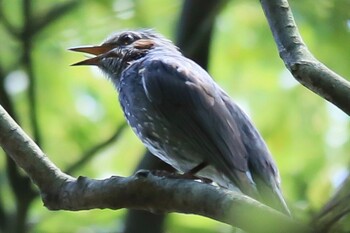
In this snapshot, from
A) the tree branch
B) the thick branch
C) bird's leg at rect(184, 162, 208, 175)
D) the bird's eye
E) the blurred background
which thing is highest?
the thick branch

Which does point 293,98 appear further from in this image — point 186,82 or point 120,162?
point 186,82

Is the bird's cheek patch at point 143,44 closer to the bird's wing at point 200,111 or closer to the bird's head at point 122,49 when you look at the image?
the bird's head at point 122,49

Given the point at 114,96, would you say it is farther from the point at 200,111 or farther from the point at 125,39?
the point at 200,111

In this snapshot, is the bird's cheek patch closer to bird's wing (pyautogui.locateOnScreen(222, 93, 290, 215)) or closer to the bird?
the bird

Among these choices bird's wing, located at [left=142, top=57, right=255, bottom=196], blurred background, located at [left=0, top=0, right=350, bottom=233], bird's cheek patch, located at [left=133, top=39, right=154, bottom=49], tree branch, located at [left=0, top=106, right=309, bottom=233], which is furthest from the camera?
blurred background, located at [left=0, top=0, right=350, bottom=233]

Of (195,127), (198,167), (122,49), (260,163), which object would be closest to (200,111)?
(195,127)

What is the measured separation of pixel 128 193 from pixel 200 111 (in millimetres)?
A: 1262

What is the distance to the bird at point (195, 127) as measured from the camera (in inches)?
167

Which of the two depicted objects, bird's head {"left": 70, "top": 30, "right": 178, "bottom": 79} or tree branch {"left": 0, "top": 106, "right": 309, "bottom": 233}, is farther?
bird's head {"left": 70, "top": 30, "right": 178, "bottom": 79}

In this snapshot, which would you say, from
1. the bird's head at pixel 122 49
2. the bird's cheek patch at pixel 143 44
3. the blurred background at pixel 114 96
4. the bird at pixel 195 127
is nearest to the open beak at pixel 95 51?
the bird's head at pixel 122 49

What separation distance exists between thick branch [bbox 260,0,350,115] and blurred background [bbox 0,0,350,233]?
1889mm

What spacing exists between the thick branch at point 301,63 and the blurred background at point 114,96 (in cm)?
189

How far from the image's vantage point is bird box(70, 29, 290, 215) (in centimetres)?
423

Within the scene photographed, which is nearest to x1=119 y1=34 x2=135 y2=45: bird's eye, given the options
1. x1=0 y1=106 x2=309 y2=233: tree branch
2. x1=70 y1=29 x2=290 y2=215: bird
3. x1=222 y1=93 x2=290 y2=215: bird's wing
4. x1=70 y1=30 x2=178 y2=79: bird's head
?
x1=70 y1=30 x2=178 y2=79: bird's head
